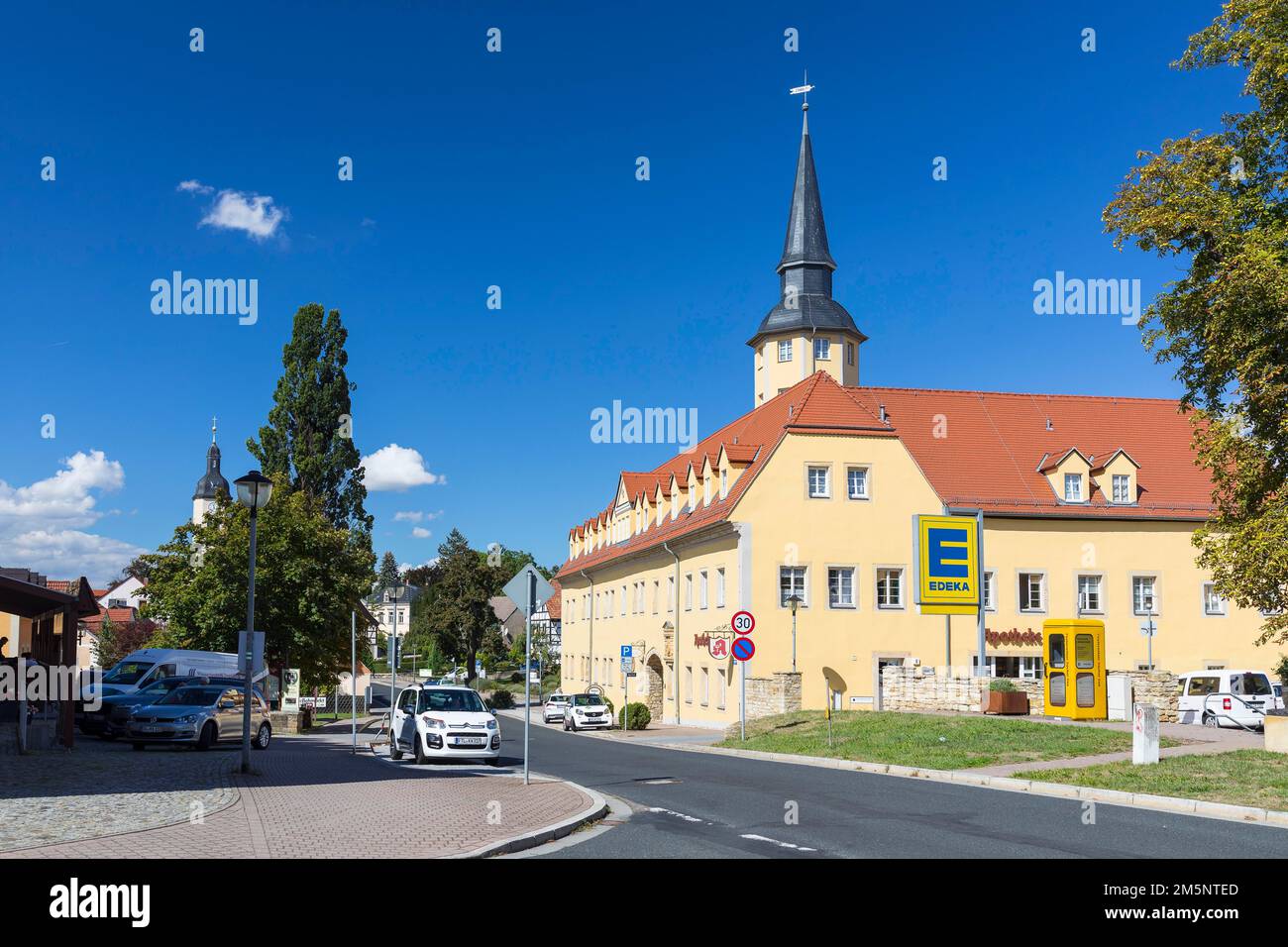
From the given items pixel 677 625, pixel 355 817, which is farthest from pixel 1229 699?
pixel 355 817

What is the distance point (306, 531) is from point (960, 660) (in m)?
25.4

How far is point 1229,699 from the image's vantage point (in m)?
32.3

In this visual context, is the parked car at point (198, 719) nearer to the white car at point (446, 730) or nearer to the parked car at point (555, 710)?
the white car at point (446, 730)

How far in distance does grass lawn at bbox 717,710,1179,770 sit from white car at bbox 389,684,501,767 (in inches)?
281

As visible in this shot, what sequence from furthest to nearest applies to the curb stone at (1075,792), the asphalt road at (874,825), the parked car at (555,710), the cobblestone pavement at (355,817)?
the parked car at (555,710), the curb stone at (1075,792), the asphalt road at (874,825), the cobblestone pavement at (355,817)

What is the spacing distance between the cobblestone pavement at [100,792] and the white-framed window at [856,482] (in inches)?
1065

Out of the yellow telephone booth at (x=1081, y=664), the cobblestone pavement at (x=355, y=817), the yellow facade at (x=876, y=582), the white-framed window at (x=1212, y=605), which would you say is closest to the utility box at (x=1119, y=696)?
the yellow telephone booth at (x=1081, y=664)

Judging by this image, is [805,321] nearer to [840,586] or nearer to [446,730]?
[840,586]

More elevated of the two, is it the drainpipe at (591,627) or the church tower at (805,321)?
the church tower at (805,321)

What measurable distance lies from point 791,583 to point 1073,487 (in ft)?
42.3

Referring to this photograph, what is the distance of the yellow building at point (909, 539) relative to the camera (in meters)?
43.2

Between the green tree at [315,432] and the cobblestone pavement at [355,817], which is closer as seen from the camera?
the cobblestone pavement at [355,817]
